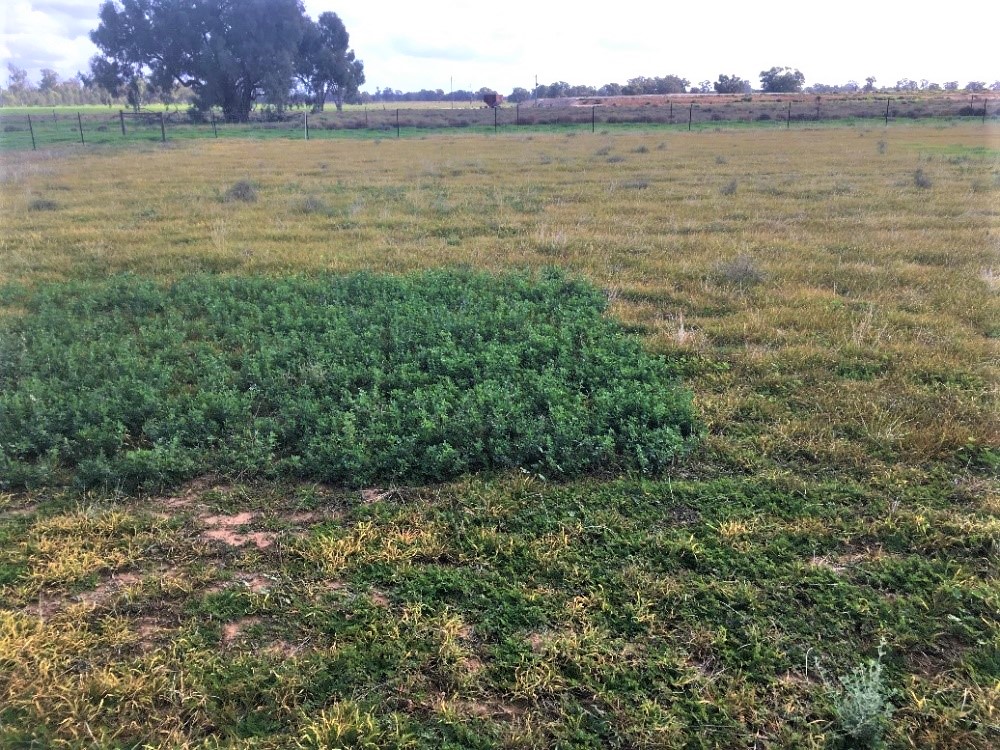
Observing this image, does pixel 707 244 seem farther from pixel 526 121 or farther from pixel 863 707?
pixel 526 121

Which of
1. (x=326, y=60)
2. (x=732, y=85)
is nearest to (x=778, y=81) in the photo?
(x=732, y=85)

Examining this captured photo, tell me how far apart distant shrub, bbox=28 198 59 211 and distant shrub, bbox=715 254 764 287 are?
513 inches

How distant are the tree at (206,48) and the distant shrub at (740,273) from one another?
176 ft

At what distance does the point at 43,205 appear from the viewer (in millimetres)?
13977

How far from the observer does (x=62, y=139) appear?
3397 cm

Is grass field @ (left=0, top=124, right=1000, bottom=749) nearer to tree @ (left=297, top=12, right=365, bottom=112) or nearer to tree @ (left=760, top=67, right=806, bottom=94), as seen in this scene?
tree @ (left=297, top=12, right=365, bottom=112)

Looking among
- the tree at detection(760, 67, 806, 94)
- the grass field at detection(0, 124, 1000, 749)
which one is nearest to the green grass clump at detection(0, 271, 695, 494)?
the grass field at detection(0, 124, 1000, 749)

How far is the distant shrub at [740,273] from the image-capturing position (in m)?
8.07

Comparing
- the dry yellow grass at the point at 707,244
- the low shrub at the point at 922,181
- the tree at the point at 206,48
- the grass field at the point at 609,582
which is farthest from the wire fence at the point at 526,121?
the grass field at the point at 609,582

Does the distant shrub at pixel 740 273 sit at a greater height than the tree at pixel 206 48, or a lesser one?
lesser

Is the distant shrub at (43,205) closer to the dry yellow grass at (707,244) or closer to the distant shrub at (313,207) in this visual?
the dry yellow grass at (707,244)

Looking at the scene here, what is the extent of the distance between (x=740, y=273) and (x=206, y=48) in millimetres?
55204

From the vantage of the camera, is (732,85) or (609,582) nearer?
(609,582)

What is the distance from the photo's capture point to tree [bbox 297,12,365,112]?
231ft
